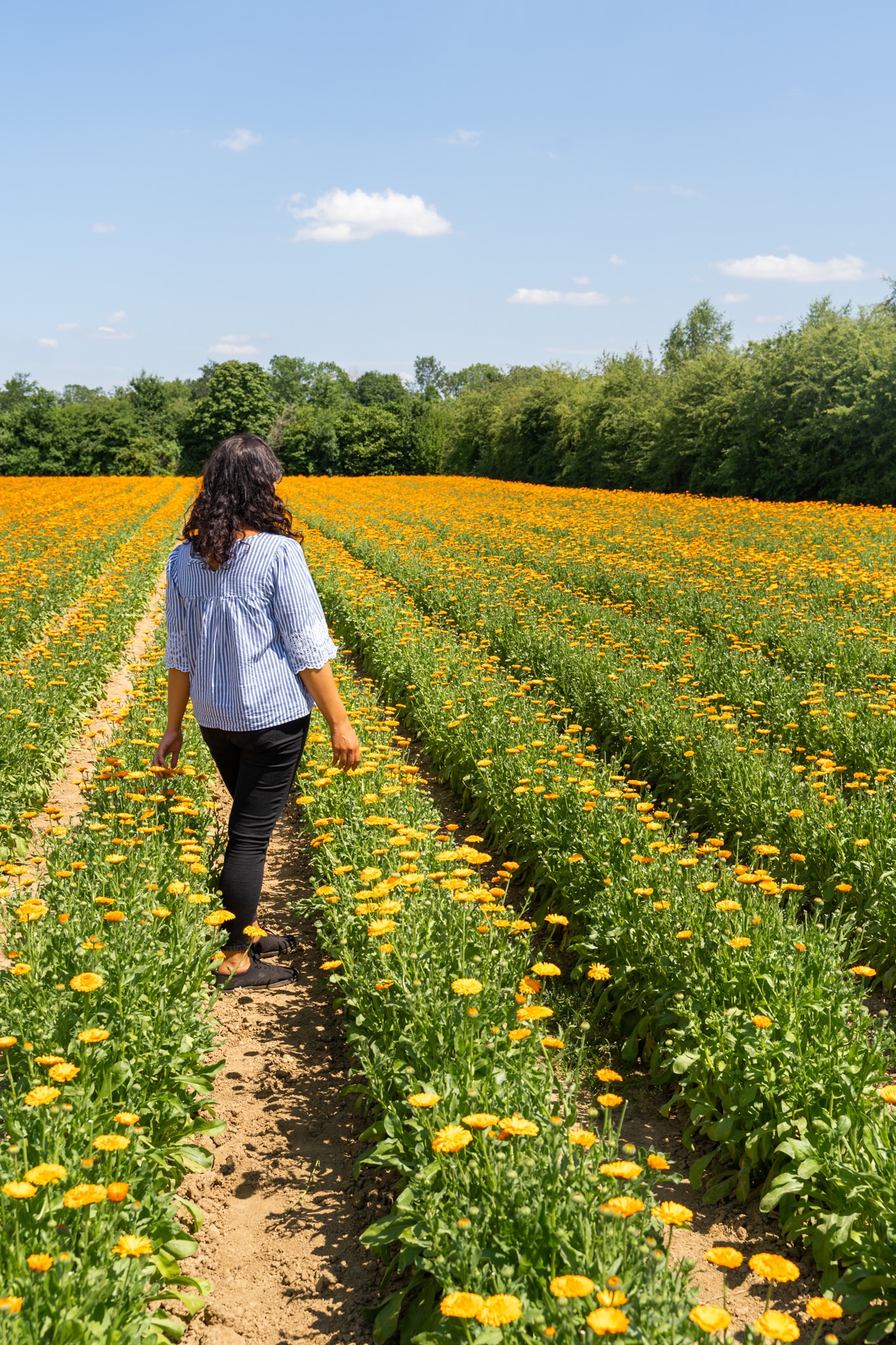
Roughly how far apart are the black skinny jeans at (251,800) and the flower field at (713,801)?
1.38 metres

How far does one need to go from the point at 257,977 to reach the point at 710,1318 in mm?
2919

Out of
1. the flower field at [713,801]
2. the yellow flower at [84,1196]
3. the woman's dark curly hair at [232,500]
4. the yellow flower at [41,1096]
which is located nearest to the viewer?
the yellow flower at [84,1196]

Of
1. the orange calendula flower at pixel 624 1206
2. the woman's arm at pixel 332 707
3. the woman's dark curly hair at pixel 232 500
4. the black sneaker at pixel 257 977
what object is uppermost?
the woman's dark curly hair at pixel 232 500

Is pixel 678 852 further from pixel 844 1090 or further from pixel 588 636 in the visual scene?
pixel 588 636

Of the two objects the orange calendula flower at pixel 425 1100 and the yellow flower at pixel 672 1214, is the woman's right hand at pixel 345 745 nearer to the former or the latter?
the orange calendula flower at pixel 425 1100

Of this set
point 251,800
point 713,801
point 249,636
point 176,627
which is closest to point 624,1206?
point 251,800

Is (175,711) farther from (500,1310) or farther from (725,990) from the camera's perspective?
(500,1310)

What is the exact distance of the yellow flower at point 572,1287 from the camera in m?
1.64

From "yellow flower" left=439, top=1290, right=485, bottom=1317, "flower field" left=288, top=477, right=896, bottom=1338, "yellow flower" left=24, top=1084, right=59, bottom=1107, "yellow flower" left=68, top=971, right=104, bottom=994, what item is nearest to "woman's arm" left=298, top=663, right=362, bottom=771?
"flower field" left=288, top=477, right=896, bottom=1338

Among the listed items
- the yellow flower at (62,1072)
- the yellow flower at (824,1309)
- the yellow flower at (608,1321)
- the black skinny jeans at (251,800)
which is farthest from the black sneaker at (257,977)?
the yellow flower at (824,1309)

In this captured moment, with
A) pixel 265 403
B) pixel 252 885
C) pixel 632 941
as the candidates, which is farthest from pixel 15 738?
pixel 265 403

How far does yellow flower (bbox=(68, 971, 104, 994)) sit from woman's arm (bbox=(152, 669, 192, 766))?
148cm

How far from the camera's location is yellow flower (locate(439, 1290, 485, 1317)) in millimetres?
1652

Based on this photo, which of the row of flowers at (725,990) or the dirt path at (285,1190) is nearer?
the dirt path at (285,1190)
